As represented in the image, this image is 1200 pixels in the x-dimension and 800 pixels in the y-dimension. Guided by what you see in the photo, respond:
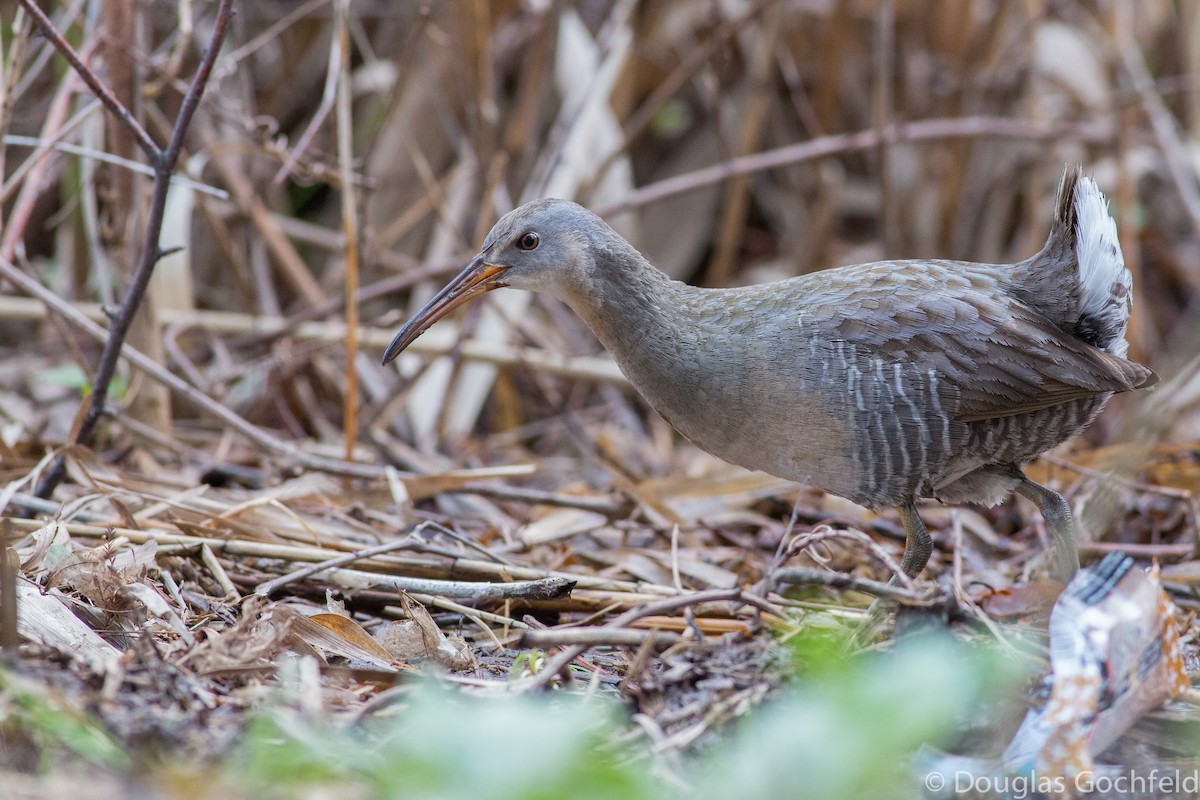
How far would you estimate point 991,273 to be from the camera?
133 inches

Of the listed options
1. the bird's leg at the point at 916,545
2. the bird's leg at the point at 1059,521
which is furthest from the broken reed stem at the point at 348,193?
the bird's leg at the point at 1059,521

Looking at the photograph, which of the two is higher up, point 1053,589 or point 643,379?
point 643,379

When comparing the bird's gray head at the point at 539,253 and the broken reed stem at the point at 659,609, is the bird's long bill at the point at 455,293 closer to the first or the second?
the bird's gray head at the point at 539,253

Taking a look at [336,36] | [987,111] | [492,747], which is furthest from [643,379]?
[987,111]

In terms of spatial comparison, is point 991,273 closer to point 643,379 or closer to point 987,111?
point 643,379

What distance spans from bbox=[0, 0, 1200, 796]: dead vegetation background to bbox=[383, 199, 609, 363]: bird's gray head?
0.68 m

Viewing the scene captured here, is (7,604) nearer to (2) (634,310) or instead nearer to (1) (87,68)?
(1) (87,68)

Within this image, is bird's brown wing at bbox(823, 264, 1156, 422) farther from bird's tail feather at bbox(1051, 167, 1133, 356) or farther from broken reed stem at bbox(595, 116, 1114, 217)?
broken reed stem at bbox(595, 116, 1114, 217)

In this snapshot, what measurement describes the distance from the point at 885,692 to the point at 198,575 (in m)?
1.89

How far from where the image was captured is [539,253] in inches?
128

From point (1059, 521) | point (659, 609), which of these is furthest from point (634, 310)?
point (1059, 521)

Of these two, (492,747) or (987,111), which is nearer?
(492,747)

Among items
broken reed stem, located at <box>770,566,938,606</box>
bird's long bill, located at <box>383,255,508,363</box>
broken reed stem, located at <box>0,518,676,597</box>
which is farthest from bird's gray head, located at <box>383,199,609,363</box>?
broken reed stem, located at <box>770,566,938,606</box>

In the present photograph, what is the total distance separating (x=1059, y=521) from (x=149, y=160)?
2.54 metres
